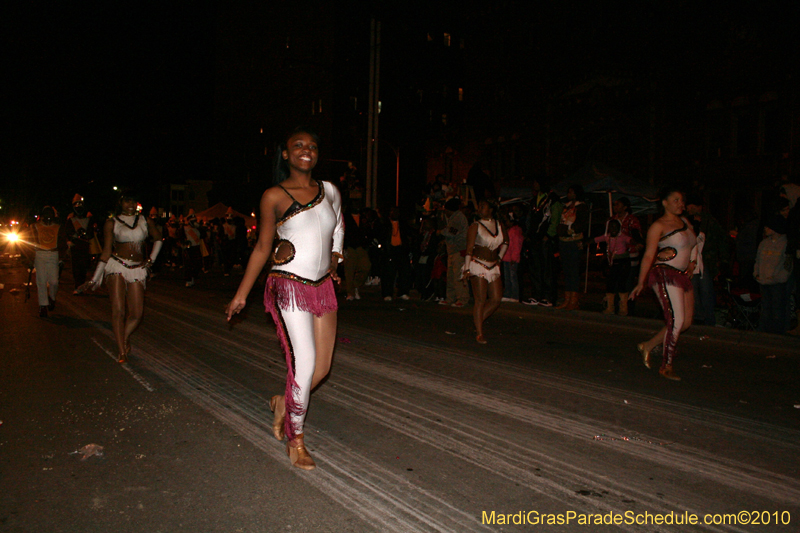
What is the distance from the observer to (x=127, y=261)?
829 cm

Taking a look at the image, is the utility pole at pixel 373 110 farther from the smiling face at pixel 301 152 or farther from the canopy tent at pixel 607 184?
the smiling face at pixel 301 152

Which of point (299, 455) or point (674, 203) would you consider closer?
point (299, 455)

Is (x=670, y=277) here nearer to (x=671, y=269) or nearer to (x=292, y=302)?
(x=671, y=269)

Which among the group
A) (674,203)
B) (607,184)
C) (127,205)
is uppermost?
(607,184)

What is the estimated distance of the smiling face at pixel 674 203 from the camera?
756cm

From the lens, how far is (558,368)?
7.96 meters

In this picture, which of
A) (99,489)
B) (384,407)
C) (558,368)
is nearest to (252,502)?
(99,489)

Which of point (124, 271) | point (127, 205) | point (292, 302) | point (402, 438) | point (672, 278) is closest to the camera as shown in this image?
point (292, 302)

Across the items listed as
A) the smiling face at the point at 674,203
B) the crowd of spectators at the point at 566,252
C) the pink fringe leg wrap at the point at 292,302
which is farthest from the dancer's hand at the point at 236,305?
the crowd of spectators at the point at 566,252

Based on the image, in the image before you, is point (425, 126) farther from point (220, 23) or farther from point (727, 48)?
point (727, 48)

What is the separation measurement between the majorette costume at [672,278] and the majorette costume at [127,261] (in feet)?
19.5

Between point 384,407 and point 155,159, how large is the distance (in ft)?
192

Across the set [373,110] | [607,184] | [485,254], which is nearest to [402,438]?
[485,254]

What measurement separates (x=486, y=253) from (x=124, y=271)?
4.59 meters
